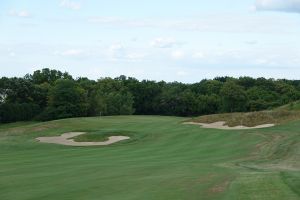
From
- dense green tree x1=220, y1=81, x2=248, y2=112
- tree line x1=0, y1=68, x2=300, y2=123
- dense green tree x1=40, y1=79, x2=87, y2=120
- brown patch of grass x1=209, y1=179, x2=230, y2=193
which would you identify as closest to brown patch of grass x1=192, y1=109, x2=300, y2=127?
brown patch of grass x1=209, y1=179, x2=230, y2=193

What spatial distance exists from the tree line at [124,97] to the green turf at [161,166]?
6073 cm

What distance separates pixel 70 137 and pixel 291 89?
98.9 metres

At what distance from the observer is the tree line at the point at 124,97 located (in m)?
107

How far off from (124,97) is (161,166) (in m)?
93.9

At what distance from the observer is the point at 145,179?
17984 mm

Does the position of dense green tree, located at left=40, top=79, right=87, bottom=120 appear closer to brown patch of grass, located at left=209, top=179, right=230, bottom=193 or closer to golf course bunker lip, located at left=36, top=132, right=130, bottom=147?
golf course bunker lip, located at left=36, top=132, right=130, bottom=147

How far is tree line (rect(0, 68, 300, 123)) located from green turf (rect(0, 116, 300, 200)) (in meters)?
60.7

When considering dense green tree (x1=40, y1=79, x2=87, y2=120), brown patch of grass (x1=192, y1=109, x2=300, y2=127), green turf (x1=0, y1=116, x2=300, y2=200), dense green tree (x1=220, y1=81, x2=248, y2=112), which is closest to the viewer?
green turf (x1=0, y1=116, x2=300, y2=200)

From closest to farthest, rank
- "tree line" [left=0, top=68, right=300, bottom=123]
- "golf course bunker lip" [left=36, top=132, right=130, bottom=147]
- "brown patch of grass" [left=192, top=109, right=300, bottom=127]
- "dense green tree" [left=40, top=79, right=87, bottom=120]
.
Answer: "golf course bunker lip" [left=36, top=132, right=130, bottom=147], "brown patch of grass" [left=192, top=109, right=300, bottom=127], "dense green tree" [left=40, top=79, right=87, bottom=120], "tree line" [left=0, top=68, right=300, bottom=123]

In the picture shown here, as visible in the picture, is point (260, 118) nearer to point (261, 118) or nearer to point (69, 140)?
point (261, 118)

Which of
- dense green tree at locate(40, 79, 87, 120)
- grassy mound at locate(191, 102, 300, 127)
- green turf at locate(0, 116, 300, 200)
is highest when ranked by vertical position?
dense green tree at locate(40, 79, 87, 120)

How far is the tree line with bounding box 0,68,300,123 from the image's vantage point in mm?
107125

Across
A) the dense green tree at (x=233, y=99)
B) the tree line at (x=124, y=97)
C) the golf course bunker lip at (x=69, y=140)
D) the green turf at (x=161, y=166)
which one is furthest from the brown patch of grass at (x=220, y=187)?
the dense green tree at (x=233, y=99)

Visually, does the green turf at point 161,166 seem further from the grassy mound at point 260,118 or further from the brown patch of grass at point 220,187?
the grassy mound at point 260,118
